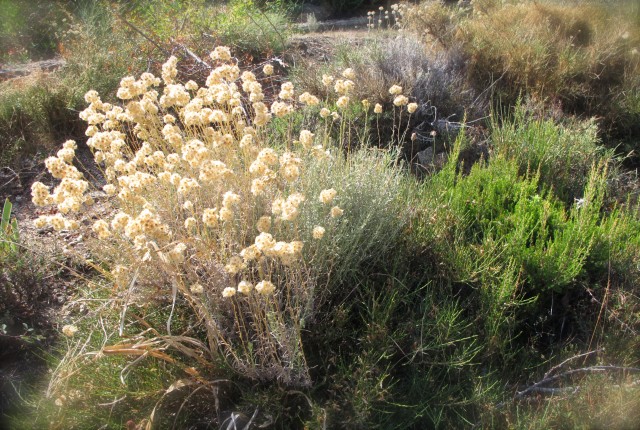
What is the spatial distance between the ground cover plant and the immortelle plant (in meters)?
0.01

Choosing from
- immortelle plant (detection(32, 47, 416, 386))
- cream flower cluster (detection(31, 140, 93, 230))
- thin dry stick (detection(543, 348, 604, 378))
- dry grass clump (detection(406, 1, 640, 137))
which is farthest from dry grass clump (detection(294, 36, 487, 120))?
cream flower cluster (detection(31, 140, 93, 230))

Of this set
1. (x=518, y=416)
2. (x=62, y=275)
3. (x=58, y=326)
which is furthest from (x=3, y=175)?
(x=518, y=416)

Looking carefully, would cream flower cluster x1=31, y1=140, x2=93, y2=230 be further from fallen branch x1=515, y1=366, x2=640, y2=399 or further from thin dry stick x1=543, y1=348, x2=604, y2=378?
thin dry stick x1=543, y1=348, x2=604, y2=378

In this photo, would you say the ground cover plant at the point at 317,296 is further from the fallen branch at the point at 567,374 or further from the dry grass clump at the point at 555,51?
the dry grass clump at the point at 555,51

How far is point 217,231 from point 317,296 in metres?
0.59

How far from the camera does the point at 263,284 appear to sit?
6.04ft

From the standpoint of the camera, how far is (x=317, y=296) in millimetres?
2572

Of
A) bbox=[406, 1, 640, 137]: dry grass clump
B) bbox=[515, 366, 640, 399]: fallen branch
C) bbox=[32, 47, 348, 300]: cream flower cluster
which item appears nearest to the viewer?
bbox=[32, 47, 348, 300]: cream flower cluster

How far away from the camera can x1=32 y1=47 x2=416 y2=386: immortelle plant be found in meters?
2.00

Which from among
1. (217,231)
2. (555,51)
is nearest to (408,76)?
(555,51)

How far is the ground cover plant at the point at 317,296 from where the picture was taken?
2.16 m

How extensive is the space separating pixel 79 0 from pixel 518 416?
836 cm

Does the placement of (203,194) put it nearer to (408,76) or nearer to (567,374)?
(567,374)

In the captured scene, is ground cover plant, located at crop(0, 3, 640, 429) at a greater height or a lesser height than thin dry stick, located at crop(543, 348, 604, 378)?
greater
